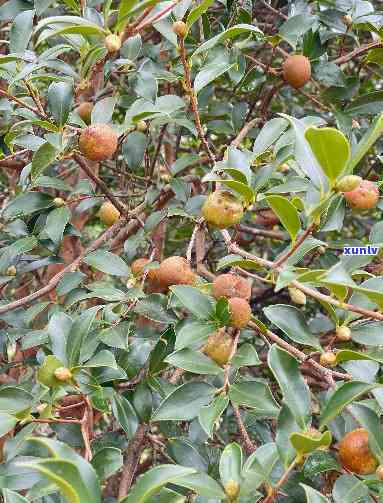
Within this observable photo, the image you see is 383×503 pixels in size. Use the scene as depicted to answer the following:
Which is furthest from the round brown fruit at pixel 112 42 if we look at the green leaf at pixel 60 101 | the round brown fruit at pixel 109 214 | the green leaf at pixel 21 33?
the round brown fruit at pixel 109 214

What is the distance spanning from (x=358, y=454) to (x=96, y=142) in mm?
513

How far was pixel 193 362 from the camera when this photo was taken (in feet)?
2.42

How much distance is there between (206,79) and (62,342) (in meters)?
0.43

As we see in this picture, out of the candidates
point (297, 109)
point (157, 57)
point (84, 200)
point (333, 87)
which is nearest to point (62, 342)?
point (84, 200)

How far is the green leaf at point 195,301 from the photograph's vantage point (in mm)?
771

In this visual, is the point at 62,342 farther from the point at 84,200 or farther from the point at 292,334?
the point at 84,200

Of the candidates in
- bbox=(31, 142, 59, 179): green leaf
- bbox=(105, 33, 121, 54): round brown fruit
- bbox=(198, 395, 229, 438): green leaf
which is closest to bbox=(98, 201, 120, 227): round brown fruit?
bbox=(31, 142, 59, 179): green leaf

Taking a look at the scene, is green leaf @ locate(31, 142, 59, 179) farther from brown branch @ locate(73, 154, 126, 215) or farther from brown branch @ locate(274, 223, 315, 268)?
brown branch @ locate(274, 223, 315, 268)

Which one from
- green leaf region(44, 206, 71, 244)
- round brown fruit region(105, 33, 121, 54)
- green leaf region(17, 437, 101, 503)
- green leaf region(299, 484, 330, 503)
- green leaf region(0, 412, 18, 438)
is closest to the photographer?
green leaf region(17, 437, 101, 503)

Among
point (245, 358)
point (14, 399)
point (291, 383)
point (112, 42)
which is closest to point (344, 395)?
point (291, 383)

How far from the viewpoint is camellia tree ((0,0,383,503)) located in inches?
25.0

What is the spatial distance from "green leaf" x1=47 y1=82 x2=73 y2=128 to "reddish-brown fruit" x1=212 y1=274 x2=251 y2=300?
1.03 ft

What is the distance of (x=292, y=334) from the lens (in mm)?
759

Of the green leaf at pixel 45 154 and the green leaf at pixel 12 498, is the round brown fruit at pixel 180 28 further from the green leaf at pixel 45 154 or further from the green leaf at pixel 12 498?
the green leaf at pixel 12 498
